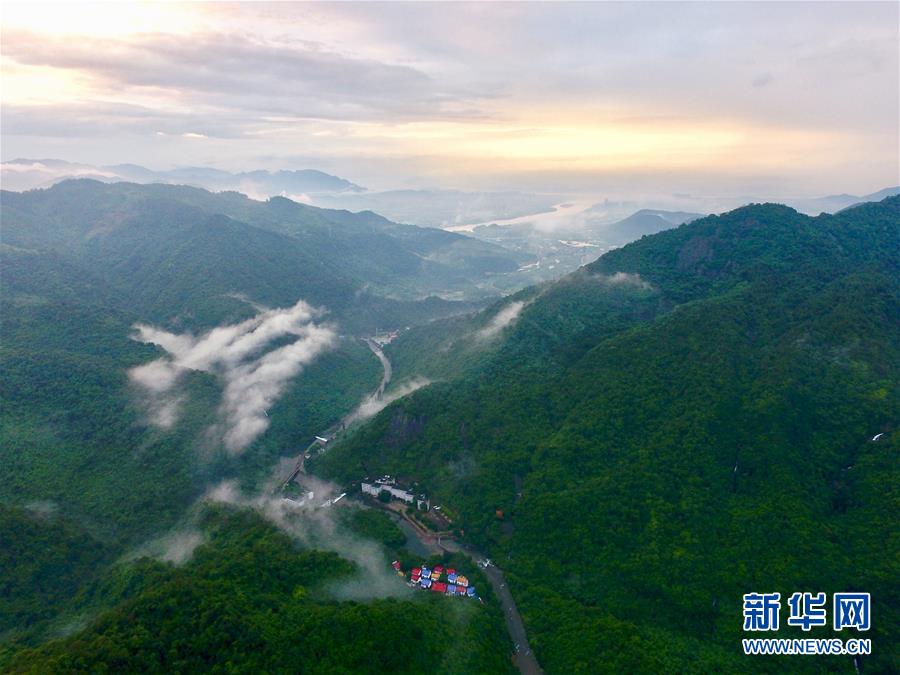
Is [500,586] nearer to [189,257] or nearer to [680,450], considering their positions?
[680,450]

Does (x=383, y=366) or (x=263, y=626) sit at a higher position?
(x=383, y=366)

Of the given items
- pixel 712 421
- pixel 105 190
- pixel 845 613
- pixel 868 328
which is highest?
pixel 105 190

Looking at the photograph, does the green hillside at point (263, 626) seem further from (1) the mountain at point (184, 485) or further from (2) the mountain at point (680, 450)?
(2) the mountain at point (680, 450)

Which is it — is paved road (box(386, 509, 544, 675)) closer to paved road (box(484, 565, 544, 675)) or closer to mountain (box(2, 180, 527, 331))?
paved road (box(484, 565, 544, 675))

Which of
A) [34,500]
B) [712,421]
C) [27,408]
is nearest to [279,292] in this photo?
[27,408]

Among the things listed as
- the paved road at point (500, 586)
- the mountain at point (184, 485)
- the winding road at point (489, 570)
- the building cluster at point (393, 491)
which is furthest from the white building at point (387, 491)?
the mountain at point (184, 485)

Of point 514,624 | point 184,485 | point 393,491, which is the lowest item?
point 514,624

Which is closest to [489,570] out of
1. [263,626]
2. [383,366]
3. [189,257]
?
[263,626]

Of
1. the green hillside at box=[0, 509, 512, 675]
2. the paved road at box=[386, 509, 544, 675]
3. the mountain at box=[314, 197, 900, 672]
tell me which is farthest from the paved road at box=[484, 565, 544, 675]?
the green hillside at box=[0, 509, 512, 675]

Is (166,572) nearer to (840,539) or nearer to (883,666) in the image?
(883,666)
